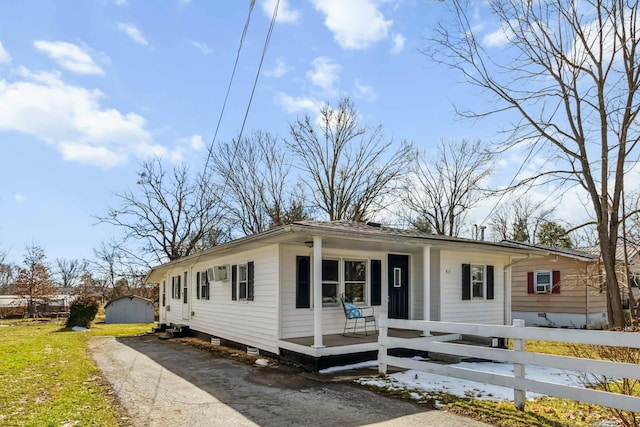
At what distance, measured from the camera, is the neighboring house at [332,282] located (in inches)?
327

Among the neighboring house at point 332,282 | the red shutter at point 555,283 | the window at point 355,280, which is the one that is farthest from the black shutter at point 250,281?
the red shutter at point 555,283

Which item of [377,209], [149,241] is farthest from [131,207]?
[377,209]

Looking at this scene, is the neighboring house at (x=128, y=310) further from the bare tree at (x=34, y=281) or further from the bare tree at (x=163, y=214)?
the bare tree at (x=34, y=281)

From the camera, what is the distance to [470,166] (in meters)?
24.9

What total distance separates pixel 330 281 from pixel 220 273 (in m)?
3.55

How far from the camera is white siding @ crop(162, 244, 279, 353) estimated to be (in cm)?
911

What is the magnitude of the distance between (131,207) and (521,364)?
28.5 m

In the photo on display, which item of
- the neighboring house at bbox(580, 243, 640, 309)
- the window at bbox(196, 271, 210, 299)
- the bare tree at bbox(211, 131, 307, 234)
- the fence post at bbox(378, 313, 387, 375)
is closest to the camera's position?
the fence post at bbox(378, 313, 387, 375)

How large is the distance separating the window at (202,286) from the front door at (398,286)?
5.59 metres

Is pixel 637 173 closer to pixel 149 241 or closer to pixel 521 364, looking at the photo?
pixel 521 364

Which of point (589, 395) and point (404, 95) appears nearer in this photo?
point (589, 395)

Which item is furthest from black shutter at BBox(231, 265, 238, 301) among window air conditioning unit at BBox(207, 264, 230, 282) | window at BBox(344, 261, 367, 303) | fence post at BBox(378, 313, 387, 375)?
fence post at BBox(378, 313, 387, 375)

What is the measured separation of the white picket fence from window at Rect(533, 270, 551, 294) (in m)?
13.3

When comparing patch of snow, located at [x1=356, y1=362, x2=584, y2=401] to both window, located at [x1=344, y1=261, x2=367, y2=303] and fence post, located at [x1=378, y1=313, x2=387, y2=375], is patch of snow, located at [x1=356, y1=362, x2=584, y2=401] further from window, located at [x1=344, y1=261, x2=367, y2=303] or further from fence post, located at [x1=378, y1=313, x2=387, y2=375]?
window, located at [x1=344, y1=261, x2=367, y2=303]
